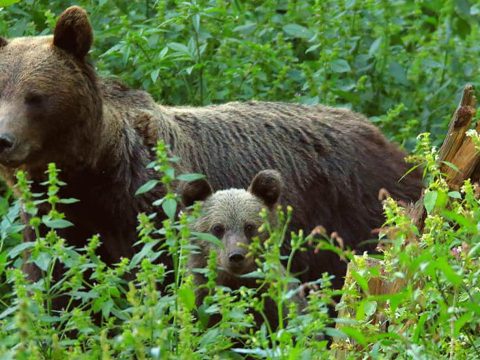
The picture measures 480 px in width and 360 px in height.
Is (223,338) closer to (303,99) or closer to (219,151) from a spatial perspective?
(219,151)

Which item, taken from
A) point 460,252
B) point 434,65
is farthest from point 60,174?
point 434,65

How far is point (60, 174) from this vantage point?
7.22 m

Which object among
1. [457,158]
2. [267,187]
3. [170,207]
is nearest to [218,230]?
[267,187]

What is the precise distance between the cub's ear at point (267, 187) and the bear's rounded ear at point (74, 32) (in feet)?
3.74

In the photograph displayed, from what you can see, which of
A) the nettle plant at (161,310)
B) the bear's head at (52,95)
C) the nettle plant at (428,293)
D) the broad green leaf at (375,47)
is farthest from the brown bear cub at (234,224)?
the broad green leaf at (375,47)

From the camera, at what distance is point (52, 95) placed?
701cm

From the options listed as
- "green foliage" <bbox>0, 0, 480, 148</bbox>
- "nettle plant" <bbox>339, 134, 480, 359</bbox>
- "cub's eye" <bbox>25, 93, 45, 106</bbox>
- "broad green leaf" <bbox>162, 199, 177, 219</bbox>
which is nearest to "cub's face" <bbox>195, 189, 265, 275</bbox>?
"cub's eye" <bbox>25, 93, 45, 106</bbox>

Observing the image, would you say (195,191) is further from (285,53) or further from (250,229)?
(285,53)

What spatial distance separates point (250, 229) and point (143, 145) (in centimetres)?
97

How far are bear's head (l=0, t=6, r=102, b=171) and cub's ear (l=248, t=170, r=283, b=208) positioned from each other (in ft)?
2.97

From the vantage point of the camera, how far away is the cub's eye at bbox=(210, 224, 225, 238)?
6.79m

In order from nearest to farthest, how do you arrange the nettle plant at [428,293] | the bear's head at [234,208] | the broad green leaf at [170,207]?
the nettle plant at [428,293], the broad green leaf at [170,207], the bear's head at [234,208]

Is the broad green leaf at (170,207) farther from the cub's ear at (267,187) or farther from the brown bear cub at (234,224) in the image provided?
the cub's ear at (267,187)

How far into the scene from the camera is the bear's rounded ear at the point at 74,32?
280 inches
